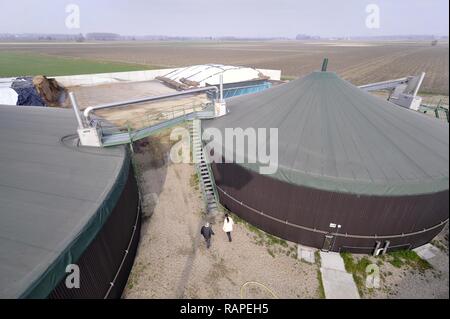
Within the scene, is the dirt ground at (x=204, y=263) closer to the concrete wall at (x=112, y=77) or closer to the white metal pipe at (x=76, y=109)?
the white metal pipe at (x=76, y=109)

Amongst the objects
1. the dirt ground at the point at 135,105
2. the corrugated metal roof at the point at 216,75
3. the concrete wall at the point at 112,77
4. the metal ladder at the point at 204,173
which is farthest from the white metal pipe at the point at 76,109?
the concrete wall at the point at 112,77

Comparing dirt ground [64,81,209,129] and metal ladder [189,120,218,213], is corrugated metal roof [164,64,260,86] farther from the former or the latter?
metal ladder [189,120,218,213]

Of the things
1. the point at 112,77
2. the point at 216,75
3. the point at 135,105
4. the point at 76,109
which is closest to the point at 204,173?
Answer: the point at 76,109

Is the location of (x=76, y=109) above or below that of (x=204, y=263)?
above

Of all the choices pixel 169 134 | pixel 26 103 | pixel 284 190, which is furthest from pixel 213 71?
pixel 284 190

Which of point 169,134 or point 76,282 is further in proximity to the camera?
point 169,134

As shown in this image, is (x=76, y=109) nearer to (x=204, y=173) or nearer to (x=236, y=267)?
(x=204, y=173)
